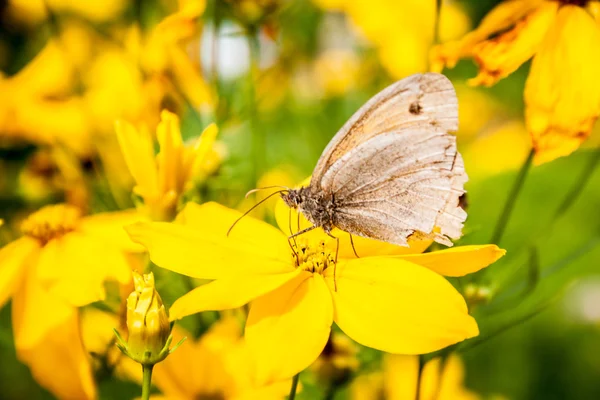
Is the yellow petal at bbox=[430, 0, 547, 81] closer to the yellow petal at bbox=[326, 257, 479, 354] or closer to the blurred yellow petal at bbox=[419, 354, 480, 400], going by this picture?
the yellow petal at bbox=[326, 257, 479, 354]

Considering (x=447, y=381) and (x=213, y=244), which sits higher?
(x=213, y=244)

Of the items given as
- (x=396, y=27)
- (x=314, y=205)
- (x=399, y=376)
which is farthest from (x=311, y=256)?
(x=396, y=27)

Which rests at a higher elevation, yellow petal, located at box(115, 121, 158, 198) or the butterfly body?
yellow petal, located at box(115, 121, 158, 198)

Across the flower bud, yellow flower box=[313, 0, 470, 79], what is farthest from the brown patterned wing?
yellow flower box=[313, 0, 470, 79]

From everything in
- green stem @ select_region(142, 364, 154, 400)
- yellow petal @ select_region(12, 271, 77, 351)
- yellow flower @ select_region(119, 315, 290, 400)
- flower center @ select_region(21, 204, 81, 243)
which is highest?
green stem @ select_region(142, 364, 154, 400)

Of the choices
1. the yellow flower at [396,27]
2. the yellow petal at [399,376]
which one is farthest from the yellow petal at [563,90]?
the yellow flower at [396,27]

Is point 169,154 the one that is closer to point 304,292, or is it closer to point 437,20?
point 304,292
